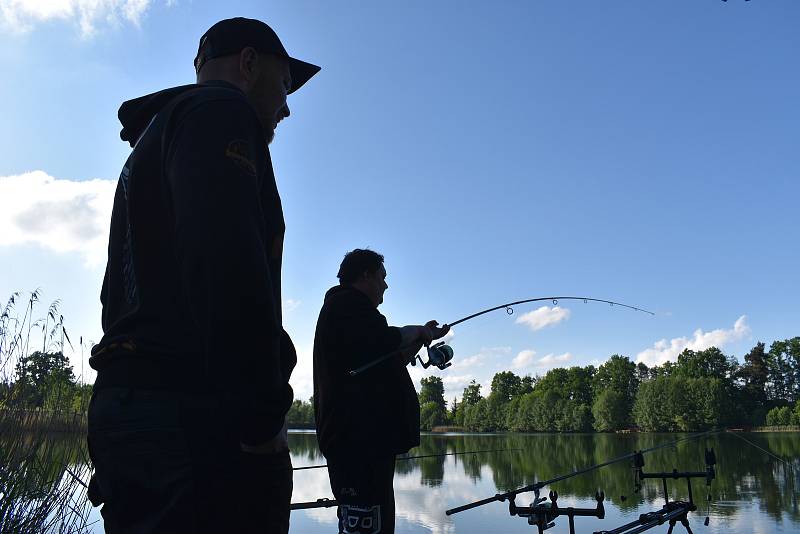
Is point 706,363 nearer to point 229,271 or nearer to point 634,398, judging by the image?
point 634,398

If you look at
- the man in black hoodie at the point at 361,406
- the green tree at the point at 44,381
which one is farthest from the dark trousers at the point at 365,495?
the green tree at the point at 44,381

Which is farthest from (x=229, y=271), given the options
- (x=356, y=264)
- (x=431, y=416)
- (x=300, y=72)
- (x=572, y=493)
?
(x=431, y=416)

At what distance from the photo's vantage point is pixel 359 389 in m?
3.25

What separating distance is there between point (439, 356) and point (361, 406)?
4.21 ft

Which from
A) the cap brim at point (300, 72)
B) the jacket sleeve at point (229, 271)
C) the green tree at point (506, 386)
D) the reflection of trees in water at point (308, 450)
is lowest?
the reflection of trees in water at point (308, 450)

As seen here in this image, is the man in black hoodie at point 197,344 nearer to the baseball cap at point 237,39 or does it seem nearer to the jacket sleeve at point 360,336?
the baseball cap at point 237,39

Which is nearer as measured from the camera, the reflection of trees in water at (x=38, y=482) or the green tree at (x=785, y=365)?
the reflection of trees in water at (x=38, y=482)

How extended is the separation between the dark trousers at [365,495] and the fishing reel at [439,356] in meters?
1.25

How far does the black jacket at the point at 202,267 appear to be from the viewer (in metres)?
1.10

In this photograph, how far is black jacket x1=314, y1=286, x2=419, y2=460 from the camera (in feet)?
10.4

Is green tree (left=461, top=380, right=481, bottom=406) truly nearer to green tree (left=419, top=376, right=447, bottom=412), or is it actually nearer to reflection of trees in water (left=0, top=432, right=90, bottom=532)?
green tree (left=419, top=376, right=447, bottom=412)

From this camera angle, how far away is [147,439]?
3.78 feet

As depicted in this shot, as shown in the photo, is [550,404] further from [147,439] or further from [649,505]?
[147,439]

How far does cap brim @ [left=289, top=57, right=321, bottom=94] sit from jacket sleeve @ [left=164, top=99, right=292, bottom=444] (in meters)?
0.63
